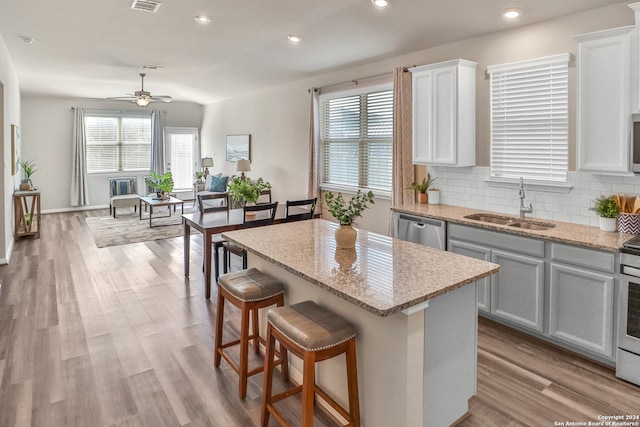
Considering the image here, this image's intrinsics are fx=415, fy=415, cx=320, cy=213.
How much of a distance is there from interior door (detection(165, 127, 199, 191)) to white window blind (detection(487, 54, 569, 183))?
9099mm

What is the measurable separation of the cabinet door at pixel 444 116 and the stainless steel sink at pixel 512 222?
0.60 m

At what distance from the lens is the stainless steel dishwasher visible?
3828 mm

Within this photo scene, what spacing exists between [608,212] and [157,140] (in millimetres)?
10180

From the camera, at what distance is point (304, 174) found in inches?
276

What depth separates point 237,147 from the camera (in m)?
9.27

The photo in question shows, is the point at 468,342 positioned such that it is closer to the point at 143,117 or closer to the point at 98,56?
the point at 98,56

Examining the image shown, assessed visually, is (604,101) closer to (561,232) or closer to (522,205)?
(561,232)

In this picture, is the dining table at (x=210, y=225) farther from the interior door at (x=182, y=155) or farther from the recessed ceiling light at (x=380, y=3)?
the interior door at (x=182, y=155)

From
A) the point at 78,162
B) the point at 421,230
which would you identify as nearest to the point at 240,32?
the point at 421,230

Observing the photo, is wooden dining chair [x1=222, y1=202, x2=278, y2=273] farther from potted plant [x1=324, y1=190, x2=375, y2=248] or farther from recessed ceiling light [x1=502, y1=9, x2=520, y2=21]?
recessed ceiling light [x1=502, y1=9, x2=520, y2=21]

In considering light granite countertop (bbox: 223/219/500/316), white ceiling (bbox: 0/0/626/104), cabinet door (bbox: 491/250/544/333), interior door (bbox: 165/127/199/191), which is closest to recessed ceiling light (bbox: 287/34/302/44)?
white ceiling (bbox: 0/0/626/104)

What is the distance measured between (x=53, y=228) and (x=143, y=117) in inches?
156

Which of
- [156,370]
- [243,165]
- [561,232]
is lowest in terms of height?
[156,370]

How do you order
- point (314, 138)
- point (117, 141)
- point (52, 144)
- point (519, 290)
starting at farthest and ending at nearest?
point (117, 141), point (52, 144), point (314, 138), point (519, 290)
